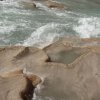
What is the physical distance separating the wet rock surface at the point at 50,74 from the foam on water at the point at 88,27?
13.1 ft

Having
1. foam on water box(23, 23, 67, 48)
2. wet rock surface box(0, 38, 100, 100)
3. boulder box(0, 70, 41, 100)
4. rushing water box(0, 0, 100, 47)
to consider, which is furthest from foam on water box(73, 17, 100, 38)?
boulder box(0, 70, 41, 100)

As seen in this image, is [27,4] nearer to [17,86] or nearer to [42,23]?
[42,23]

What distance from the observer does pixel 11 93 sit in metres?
6.88

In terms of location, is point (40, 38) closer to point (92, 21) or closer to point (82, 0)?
point (92, 21)

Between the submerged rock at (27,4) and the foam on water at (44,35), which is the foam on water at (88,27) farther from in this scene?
the submerged rock at (27,4)

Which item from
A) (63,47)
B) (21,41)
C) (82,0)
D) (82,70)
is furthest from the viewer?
(82,0)

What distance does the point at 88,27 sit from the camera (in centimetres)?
1449

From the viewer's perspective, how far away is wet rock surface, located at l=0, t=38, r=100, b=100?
7.08 meters

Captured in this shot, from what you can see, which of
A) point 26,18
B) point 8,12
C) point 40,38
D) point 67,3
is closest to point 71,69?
point 40,38

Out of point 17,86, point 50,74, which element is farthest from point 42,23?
point 17,86

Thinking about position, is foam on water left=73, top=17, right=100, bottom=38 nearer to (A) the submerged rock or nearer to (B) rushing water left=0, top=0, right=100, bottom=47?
(B) rushing water left=0, top=0, right=100, bottom=47

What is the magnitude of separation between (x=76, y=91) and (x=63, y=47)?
287 cm

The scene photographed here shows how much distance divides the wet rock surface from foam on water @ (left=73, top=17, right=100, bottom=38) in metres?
3.99

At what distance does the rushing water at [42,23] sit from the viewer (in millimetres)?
12508
